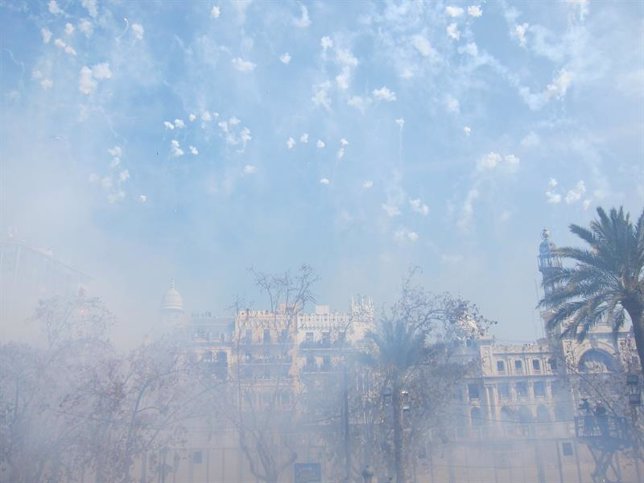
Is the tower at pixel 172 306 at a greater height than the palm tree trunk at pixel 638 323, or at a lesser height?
greater

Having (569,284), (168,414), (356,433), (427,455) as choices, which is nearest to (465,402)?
(427,455)

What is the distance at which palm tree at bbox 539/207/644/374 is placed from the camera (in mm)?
21609

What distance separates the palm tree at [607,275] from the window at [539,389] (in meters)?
43.9

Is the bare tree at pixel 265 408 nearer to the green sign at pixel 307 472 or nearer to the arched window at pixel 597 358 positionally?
the green sign at pixel 307 472

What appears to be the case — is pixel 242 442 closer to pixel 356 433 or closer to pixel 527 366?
pixel 356 433

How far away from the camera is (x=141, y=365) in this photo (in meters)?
33.6

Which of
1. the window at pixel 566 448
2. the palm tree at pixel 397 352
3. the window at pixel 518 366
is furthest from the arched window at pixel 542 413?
the palm tree at pixel 397 352

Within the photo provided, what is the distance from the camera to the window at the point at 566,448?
46.9 m

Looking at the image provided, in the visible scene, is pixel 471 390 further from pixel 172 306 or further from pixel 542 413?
pixel 172 306

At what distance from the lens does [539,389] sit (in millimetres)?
64062

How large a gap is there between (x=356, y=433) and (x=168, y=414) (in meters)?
10.9

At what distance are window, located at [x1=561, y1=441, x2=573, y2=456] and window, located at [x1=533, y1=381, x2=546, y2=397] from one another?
16.0 metres

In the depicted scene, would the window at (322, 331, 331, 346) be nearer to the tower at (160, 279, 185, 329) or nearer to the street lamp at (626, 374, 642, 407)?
the tower at (160, 279, 185, 329)

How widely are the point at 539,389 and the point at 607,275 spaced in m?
45.9
